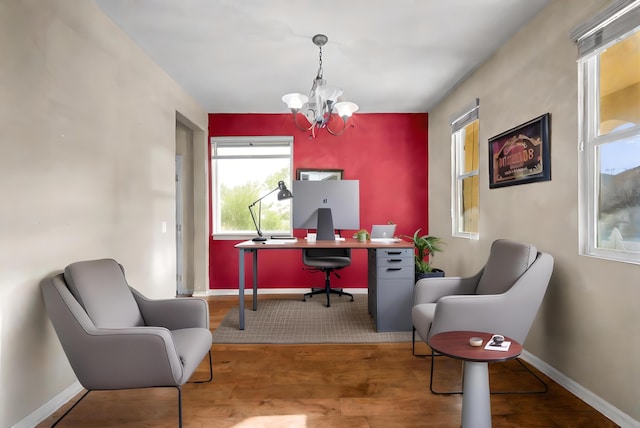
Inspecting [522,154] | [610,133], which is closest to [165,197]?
[522,154]

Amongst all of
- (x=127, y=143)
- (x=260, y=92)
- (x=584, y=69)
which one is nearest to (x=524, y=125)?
(x=584, y=69)

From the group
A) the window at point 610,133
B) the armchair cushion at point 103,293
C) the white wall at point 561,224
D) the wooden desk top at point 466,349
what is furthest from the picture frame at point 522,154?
the armchair cushion at point 103,293

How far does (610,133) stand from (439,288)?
147 cm

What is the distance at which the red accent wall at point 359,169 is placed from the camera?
495 centimetres

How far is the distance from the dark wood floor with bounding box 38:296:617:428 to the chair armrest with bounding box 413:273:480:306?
477 mm

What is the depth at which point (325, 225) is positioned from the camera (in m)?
3.76

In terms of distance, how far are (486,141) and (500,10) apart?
1165 mm

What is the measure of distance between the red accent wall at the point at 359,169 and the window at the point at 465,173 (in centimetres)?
87

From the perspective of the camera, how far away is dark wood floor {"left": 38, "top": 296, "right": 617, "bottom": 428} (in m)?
1.91

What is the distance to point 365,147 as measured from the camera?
4977 mm

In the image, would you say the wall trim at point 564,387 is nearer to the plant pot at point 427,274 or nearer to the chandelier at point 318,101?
the plant pot at point 427,274

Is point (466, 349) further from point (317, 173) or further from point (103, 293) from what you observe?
point (317, 173)

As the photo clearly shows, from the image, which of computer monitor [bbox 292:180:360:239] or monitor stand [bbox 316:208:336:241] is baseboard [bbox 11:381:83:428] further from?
monitor stand [bbox 316:208:336:241]

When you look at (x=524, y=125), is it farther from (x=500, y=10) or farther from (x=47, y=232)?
(x=47, y=232)
